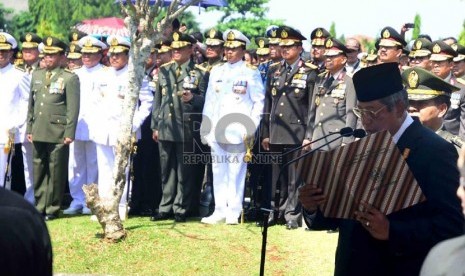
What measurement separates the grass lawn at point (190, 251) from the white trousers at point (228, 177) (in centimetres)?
53

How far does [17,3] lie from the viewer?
2881 inches

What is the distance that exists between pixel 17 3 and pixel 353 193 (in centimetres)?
7193

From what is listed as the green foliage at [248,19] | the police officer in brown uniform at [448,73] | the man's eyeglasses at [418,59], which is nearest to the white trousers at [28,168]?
the man's eyeglasses at [418,59]

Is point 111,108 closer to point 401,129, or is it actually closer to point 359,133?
point 359,133

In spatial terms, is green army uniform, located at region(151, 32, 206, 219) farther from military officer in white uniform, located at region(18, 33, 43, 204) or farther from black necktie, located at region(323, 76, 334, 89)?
military officer in white uniform, located at region(18, 33, 43, 204)

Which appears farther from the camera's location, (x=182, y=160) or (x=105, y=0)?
(x=105, y=0)

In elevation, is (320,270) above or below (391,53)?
below

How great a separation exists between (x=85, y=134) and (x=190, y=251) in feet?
10.5

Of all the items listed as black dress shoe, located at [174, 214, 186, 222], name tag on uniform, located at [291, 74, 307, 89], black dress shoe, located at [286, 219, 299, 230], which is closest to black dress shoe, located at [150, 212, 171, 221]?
black dress shoe, located at [174, 214, 186, 222]

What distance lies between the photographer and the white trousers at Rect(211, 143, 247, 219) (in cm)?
1136

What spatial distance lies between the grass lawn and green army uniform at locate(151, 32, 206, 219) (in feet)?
2.45

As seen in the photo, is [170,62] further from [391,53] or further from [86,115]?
[391,53]

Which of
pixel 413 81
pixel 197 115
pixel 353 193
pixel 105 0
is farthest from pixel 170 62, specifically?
pixel 105 0

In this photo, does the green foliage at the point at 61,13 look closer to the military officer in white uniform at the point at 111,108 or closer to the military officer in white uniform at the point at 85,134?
the military officer in white uniform at the point at 85,134
